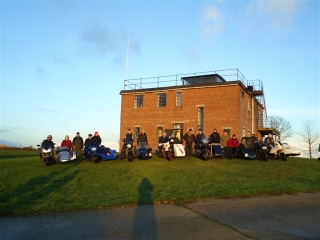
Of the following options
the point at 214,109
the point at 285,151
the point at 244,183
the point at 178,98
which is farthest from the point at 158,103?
the point at 244,183

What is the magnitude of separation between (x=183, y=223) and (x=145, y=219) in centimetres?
89

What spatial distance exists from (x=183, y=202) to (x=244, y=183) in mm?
3722

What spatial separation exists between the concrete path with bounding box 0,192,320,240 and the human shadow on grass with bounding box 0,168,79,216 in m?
0.81

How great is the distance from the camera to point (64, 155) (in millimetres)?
17016

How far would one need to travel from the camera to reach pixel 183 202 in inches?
365

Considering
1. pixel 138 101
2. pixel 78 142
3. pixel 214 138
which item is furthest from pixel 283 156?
pixel 138 101

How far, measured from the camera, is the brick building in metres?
32.3

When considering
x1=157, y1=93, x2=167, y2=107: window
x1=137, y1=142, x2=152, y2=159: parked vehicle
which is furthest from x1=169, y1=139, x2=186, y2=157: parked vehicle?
x1=157, y1=93, x2=167, y2=107: window

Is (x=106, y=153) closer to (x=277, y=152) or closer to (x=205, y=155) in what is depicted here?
(x=205, y=155)

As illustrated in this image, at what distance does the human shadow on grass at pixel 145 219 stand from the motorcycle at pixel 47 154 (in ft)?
24.7

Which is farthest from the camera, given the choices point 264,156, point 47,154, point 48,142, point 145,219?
point 264,156

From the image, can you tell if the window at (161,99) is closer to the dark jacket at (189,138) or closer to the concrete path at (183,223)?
the dark jacket at (189,138)

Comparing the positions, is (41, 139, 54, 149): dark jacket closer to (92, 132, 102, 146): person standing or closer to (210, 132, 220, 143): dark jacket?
(92, 132, 102, 146): person standing

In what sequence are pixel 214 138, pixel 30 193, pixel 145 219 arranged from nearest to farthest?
pixel 145 219, pixel 30 193, pixel 214 138
